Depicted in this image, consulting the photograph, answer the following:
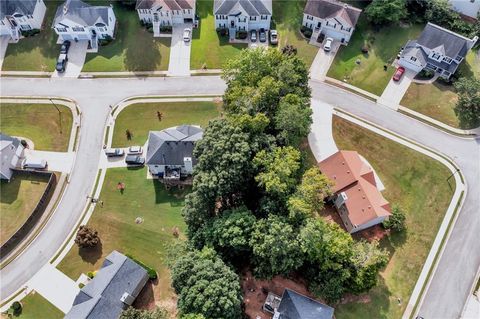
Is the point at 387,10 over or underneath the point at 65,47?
over

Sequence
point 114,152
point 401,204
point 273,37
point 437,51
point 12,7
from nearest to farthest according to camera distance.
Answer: point 401,204
point 114,152
point 437,51
point 12,7
point 273,37

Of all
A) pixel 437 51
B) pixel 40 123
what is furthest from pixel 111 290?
pixel 437 51

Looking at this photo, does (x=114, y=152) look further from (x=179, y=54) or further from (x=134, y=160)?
(x=179, y=54)

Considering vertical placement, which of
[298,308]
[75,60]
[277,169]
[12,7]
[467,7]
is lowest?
[298,308]

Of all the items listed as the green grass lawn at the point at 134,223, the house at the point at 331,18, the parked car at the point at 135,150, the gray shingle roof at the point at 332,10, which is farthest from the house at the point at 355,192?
the parked car at the point at 135,150

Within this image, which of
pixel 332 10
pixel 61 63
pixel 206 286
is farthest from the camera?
pixel 332 10

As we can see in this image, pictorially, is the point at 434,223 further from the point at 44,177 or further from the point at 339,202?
the point at 44,177
